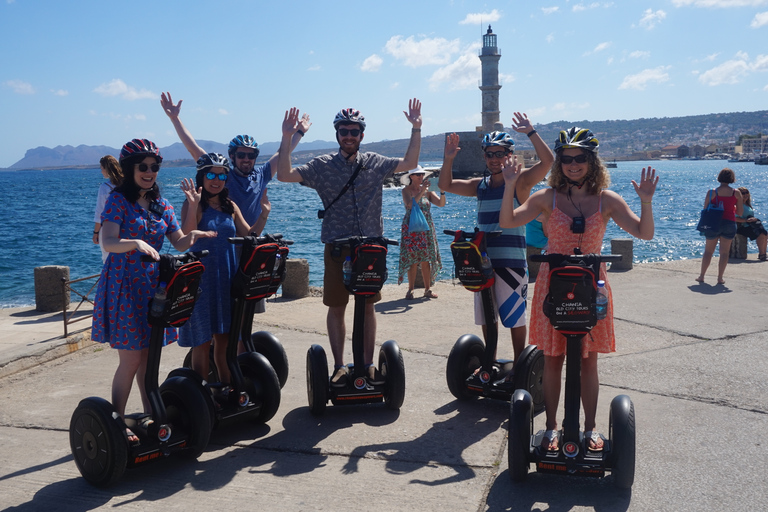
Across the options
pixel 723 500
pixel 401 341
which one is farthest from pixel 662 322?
pixel 723 500

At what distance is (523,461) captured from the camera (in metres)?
3.97

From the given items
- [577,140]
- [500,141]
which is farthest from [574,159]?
[500,141]

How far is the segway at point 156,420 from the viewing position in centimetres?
402

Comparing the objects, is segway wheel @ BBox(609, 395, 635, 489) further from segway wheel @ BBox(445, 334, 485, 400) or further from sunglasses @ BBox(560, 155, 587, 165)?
segway wheel @ BBox(445, 334, 485, 400)

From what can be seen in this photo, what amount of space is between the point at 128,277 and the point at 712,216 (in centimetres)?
946

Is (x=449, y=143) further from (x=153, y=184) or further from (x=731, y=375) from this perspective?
(x=731, y=375)

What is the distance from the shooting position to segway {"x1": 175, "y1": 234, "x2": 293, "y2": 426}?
475cm

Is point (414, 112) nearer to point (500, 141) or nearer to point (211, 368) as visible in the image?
point (500, 141)

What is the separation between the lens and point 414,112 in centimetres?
571

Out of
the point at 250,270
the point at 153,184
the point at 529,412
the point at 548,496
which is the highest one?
the point at 153,184

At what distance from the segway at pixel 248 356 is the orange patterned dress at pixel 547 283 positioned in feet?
6.08

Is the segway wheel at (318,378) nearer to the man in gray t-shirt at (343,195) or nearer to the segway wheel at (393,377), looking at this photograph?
the man in gray t-shirt at (343,195)

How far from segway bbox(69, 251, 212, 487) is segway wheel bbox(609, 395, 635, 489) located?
2471mm

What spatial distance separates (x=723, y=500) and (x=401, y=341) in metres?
3.99
